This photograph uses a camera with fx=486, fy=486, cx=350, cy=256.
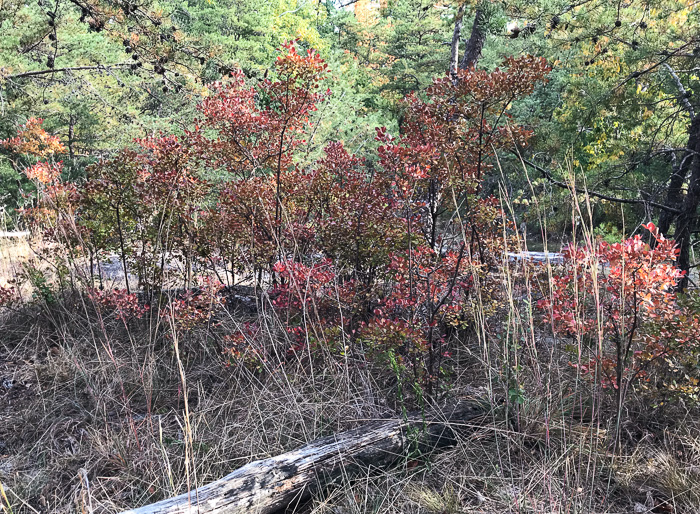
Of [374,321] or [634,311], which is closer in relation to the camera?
[634,311]

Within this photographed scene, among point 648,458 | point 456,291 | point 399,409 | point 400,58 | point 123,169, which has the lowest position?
point 648,458

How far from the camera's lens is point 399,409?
2414 mm

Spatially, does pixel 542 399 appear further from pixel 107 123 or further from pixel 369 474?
pixel 107 123

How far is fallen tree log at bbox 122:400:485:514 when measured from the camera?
67.6 inches

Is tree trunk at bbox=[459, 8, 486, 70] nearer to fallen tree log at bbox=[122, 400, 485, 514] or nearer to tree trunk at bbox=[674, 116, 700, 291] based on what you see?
tree trunk at bbox=[674, 116, 700, 291]

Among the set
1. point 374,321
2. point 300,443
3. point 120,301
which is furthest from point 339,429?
point 120,301

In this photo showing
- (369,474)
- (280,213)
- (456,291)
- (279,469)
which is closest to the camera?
(279,469)

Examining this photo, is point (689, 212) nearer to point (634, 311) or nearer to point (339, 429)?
point (634, 311)

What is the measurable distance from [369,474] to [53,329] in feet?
9.79

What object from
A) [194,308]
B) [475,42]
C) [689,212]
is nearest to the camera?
[194,308]

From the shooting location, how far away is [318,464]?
196 centimetres

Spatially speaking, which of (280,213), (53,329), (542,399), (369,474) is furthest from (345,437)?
(53,329)

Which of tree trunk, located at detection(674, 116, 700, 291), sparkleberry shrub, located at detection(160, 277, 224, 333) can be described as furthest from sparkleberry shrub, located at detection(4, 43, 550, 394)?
tree trunk, located at detection(674, 116, 700, 291)

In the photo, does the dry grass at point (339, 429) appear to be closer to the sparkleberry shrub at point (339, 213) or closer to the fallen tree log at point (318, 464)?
the fallen tree log at point (318, 464)
